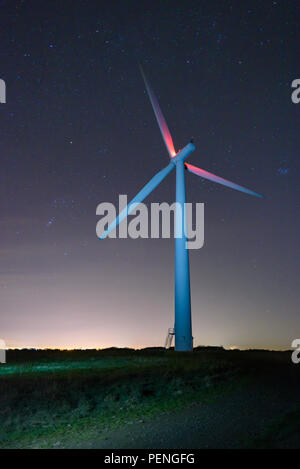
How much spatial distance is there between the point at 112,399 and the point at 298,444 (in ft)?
31.8

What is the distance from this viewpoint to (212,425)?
1420cm

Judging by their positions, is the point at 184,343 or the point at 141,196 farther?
the point at 141,196

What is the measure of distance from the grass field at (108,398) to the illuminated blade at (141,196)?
1672cm

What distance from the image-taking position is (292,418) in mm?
13898

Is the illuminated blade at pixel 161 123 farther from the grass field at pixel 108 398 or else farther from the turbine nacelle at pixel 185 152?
the grass field at pixel 108 398

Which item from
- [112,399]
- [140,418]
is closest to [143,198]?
[112,399]

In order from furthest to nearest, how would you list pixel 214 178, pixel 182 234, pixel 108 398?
pixel 214 178
pixel 182 234
pixel 108 398

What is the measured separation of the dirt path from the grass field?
44 cm

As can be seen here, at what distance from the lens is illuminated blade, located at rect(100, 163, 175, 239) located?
1599 inches

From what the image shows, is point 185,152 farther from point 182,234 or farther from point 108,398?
point 108,398

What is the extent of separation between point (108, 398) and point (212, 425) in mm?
6541

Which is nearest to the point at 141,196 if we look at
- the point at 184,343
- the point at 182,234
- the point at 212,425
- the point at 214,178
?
the point at 182,234

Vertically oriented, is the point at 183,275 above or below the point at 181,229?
below
